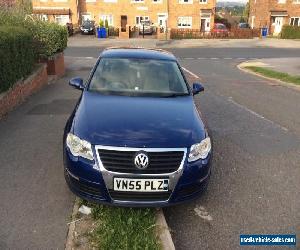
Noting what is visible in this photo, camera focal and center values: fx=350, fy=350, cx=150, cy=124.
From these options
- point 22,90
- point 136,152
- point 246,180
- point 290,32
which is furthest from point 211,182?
point 290,32

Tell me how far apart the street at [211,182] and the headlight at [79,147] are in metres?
0.80

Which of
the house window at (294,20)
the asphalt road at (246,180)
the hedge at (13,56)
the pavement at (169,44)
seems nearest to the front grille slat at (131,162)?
the asphalt road at (246,180)

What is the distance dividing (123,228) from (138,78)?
2581mm

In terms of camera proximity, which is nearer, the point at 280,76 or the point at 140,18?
the point at 280,76

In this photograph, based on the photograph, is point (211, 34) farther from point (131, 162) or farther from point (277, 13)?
point (131, 162)

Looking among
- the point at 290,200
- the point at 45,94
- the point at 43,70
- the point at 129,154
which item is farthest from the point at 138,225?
the point at 43,70

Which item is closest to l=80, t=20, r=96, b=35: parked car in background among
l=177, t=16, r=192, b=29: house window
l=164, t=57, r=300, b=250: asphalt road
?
l=177, t=16, r=192, b=29: house window

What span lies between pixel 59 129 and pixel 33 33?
592 centimetres

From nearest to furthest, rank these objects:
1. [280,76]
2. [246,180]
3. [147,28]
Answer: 1. [246,180]
2. [280,76]
3. [147,28]

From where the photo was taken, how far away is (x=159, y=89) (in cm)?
545

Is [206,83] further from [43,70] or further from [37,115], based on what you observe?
[37,115]

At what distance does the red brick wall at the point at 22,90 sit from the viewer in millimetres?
7952

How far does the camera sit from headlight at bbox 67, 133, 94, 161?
3.92 metres

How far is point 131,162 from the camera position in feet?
12.6
